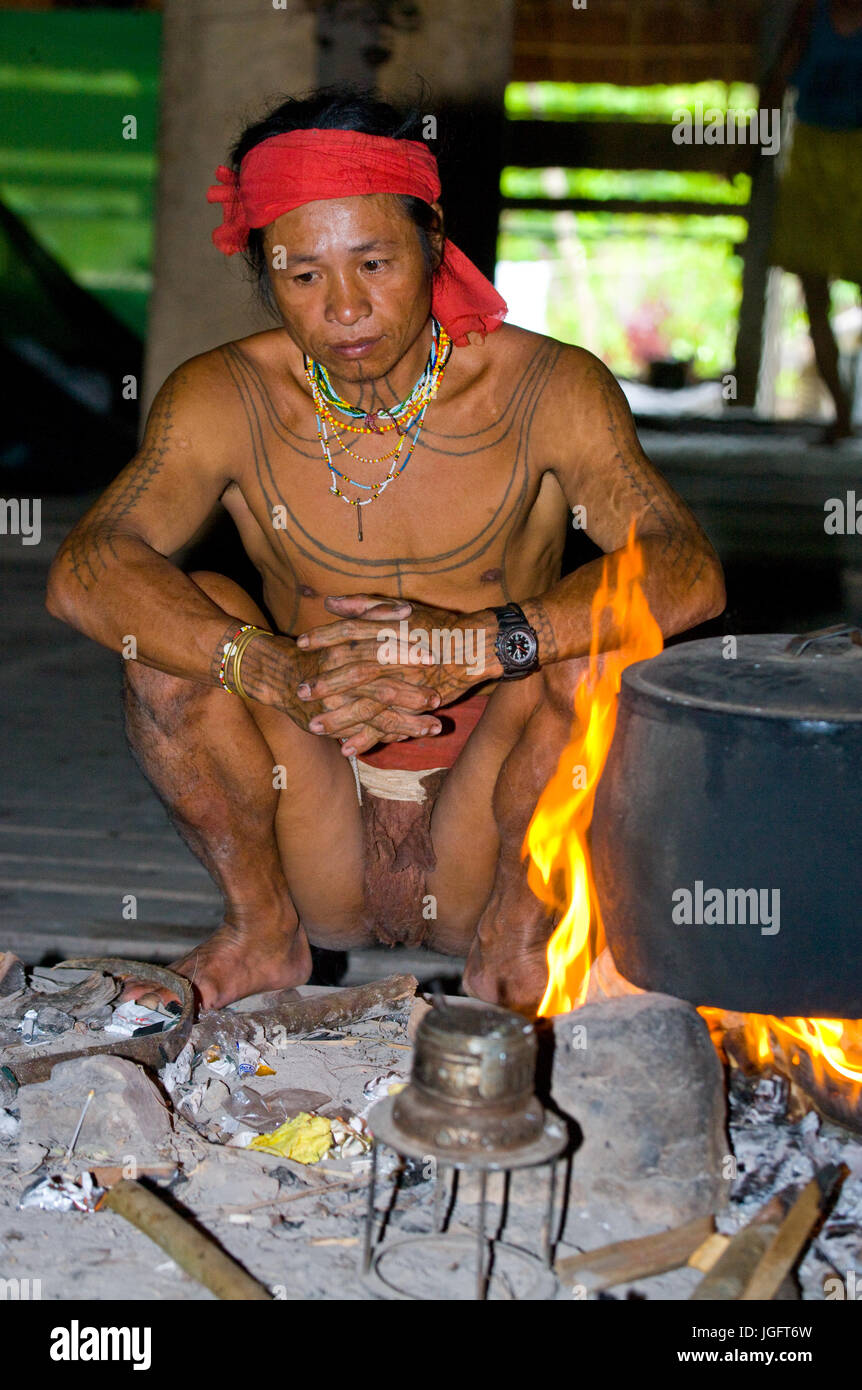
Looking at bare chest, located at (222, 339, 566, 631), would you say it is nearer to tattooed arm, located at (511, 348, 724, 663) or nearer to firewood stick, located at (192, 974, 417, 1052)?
tattooed arm, located at (511, 348, 724, 663)

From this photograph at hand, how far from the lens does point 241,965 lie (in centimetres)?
291

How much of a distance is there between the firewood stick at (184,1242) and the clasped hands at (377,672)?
0.82m

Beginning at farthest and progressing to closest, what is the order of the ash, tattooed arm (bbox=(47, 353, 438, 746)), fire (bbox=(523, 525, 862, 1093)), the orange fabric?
the orange fabric < tattooed arm (bbox=(47, 353, 438, 746)) < fire (bbox=(523, 525, 862, 1093)) < the ash

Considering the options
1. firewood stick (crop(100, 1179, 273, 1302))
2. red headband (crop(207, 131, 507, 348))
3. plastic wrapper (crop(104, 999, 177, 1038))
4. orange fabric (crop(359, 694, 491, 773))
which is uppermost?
red headband (crop(207, 131, 507, 348))

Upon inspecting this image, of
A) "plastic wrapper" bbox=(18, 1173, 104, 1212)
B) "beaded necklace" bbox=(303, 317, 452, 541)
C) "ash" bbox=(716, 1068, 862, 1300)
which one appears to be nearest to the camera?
"ash" bbox=(716, 1068, 862, 1300)

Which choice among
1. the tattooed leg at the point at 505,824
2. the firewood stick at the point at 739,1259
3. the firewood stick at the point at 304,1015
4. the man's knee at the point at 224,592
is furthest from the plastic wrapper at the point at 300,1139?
the man's knee at the point at 224,592

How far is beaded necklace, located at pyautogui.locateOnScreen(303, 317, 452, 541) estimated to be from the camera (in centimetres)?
289

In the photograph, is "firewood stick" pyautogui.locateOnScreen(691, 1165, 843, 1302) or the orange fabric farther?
the orange fabric

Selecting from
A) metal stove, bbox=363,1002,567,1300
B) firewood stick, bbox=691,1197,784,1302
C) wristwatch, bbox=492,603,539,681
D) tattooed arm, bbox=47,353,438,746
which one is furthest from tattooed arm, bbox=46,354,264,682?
firewood stick, bbox=691,1197,784,1302

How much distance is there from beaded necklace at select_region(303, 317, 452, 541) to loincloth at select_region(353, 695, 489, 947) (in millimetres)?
457

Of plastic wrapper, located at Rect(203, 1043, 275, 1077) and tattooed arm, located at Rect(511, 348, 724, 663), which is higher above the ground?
tattooed arm, located at Rect(511, 348, 724, 663)

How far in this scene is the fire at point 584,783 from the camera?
2.57 m

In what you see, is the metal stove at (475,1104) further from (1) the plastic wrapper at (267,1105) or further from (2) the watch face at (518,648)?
(2) the watch face at (518,648)
